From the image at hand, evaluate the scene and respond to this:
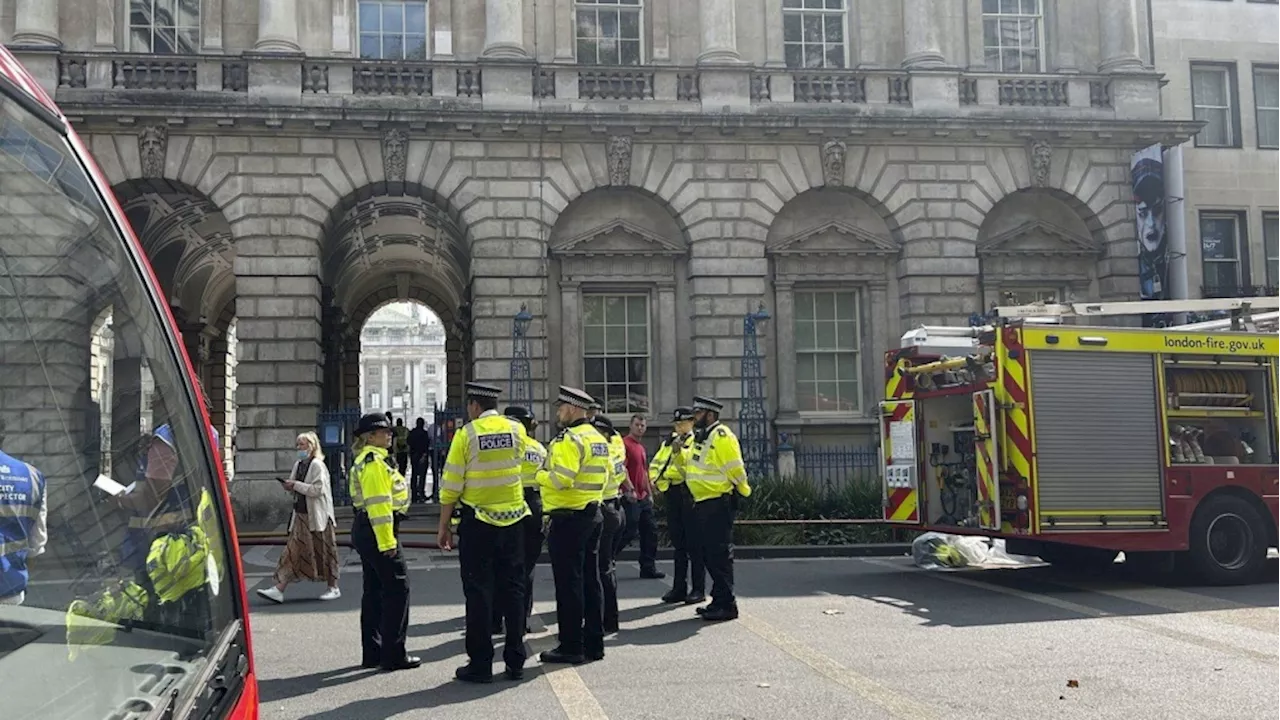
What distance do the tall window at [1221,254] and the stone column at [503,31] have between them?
51.0 feet

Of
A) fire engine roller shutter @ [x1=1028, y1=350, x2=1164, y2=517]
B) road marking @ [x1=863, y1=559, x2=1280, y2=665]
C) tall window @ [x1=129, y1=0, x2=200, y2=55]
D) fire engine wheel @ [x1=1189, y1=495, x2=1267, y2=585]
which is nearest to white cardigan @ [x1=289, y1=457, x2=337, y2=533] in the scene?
road marking @ [x1=863, y1=559, x2=1280, y2=665]

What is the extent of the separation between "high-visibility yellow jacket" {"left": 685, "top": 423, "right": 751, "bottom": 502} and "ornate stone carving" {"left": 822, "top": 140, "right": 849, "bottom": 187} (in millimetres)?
12670

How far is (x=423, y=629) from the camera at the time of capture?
384 inches

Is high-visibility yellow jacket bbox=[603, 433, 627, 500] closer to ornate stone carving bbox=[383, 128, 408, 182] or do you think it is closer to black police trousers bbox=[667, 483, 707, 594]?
black police trousers bbox=[667, 483, 707, 594]

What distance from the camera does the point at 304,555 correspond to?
11.3m

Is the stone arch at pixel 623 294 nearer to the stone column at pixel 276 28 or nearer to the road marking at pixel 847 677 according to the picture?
the stone column at pixel 276 28

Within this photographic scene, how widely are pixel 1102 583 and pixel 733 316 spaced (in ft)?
33.7

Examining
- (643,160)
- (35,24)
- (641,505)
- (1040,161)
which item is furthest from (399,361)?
(641,505)

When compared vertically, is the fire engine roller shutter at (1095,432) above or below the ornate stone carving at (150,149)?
below

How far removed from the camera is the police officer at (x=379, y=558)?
7.89 metres

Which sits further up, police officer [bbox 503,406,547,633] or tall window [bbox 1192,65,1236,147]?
tall window [bbox 1192,65,1236,147]

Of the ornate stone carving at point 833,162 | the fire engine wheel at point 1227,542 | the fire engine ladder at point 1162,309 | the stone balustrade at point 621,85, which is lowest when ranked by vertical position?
the fire engine wheel at point 1227,542

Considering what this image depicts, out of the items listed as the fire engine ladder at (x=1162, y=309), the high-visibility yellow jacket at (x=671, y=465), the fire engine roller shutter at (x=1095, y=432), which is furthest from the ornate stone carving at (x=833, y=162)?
the high-visibility yellow jacket at (x=671, y=465)

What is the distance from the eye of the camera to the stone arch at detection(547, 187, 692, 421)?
2138cm
